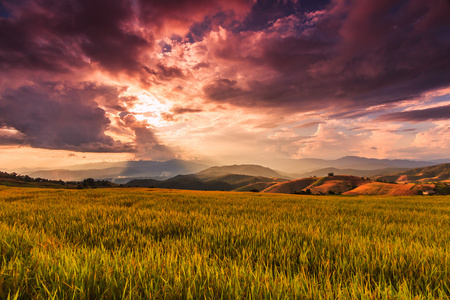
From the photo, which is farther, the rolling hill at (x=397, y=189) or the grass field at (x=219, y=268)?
the rolling hill at (x=397, y=189)

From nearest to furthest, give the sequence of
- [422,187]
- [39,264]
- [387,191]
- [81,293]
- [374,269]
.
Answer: [81,293] < [39,264] < [374,269] < [422,187] < [387,191]

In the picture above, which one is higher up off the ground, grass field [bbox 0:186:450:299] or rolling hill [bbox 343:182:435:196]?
grass field [bbox 0:186:450:299]

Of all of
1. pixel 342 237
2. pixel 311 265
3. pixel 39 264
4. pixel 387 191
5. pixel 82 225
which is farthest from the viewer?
pixel 387 191

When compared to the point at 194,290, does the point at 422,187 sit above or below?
below

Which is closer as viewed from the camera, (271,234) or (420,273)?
(420,273)

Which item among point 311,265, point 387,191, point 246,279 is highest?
point 246,279

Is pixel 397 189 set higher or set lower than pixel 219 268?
lower

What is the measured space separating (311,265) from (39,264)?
131 inches

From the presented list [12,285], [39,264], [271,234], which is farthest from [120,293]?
[271,234]

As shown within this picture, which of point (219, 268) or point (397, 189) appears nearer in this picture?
point (219, 268)

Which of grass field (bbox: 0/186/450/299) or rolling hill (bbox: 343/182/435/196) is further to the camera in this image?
rolling hill (bbox: 343/182/435/196)

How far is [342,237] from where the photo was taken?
155 inches

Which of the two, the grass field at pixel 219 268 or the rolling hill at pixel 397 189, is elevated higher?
the grass field at pixel 219 268

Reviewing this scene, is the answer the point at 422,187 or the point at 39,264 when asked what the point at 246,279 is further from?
the point at 422,187
